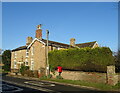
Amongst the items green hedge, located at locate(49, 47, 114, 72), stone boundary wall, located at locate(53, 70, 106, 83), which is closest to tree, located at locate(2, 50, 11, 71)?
green hedge, located at locate(49, 47, 114, 72)

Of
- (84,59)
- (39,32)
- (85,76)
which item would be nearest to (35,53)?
(39,32)

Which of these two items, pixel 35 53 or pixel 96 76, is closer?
pixel 96 76

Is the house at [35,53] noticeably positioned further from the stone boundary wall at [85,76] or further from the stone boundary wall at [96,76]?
the stone boundary wall at [96,76]

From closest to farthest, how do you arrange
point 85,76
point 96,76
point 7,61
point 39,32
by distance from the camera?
1. point 96,76
2. point 85,76
3. point 39,32
4. point 7,61

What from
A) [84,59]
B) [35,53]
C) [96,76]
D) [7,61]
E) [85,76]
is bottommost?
[85,76]

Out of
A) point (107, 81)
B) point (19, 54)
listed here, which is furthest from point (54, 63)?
point (19, 54)

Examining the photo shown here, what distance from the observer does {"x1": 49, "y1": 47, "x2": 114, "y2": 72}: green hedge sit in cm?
1800

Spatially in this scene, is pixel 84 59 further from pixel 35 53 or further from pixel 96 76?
pixel 35 53

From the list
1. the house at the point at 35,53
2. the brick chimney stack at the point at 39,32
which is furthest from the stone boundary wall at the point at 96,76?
the brick chimney stack at the point at 39,32

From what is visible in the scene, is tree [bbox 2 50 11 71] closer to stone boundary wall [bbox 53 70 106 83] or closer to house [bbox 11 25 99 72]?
house [bbox 11 25 99 72]

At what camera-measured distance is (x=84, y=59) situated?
20.1 metres

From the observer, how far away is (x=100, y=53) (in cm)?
1862

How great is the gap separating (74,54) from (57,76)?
13.8ft

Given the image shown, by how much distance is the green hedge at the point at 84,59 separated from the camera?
18.0m
